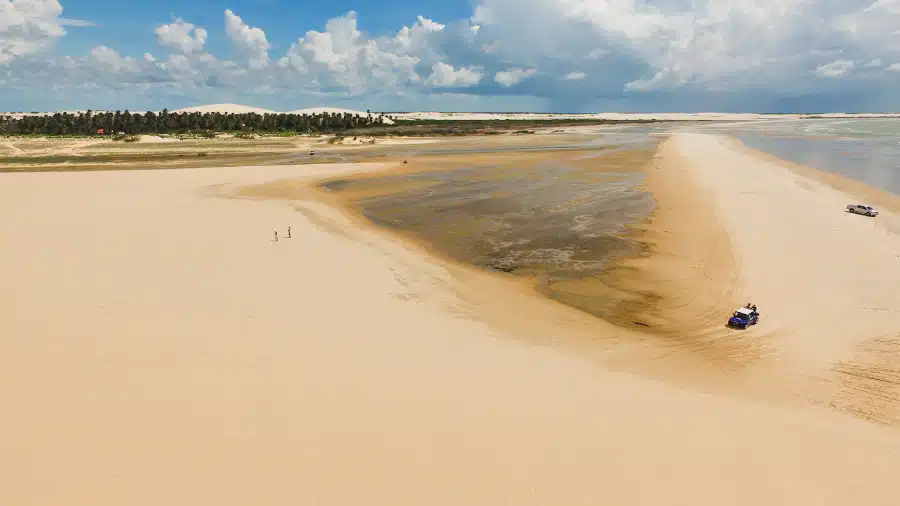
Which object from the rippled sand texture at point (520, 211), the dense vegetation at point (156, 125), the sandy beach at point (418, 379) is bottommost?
the sandy beach at point (418, 379)

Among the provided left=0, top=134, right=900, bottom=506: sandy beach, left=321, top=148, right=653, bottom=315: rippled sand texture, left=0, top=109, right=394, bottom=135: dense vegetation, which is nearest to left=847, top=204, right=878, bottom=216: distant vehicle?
left=0, top=134, right=900, bottom=506: sandy beach

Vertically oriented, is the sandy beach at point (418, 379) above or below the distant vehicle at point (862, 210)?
below

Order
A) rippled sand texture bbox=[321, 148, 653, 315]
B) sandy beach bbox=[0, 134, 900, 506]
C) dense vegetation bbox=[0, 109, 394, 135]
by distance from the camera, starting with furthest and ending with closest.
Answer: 1. dense vegetation bbox=[0, 109, 394, 135]
2. rippled sand texture bbox=[321, 148, 653, 315]
3. sandy beach bbox=[0, 134, 900, 506]

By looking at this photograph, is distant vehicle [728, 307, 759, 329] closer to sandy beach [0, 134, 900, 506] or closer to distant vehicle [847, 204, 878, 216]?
sandy beach [0, 134, 900, 506]

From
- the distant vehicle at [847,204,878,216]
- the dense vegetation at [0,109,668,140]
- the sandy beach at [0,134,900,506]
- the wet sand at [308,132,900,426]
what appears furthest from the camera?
the dense vegetation at [0,109,668,140]

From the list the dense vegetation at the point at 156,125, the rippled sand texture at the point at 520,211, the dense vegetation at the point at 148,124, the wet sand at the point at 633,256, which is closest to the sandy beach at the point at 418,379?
the wet sand at the point at 633,256

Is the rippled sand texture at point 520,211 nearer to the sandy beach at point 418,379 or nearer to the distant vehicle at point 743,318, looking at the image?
the sandy beach at point 418,379

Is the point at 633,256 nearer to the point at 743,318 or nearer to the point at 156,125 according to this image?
the point at 743,318
